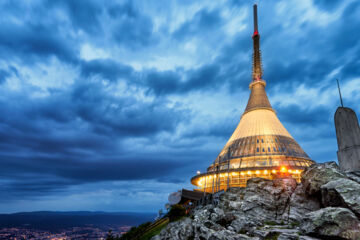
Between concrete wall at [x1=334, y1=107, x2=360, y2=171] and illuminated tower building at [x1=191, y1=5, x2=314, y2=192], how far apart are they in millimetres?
21474

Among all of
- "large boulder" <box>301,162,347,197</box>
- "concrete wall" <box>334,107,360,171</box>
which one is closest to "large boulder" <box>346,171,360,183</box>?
"large boulder" <box>301,162,347,197</box>

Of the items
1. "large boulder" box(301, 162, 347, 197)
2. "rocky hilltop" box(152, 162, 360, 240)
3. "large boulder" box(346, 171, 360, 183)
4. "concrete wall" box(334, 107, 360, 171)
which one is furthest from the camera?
"large boulder" box(301, 162, 347, 197)

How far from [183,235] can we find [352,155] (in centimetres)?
1256

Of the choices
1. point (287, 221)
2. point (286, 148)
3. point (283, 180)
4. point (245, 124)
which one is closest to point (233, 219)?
point (287, 221)

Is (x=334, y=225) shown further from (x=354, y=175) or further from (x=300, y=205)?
(x=300, y=205)

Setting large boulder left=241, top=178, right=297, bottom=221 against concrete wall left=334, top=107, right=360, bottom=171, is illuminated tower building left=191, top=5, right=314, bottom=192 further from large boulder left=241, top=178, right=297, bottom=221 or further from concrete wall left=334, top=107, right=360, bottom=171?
concrete wall left=334, top=107, right=360, bottom=171

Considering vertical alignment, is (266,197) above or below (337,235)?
above

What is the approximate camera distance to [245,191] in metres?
21.0

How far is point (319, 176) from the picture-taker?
574 inches

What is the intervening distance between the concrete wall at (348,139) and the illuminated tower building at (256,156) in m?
21.5

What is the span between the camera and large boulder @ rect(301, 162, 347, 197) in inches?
541

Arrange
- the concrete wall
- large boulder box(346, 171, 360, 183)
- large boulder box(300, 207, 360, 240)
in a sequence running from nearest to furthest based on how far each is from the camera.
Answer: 1. large boulder box(300, 207, 360, 240)
2. large boulder box(346, 171, 360, 183)
3. the concrete wall

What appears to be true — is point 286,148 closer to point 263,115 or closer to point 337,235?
Result: point 263,115

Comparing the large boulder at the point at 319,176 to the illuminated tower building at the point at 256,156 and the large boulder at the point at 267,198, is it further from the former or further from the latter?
the illuminated tower building at the point at 256,156
